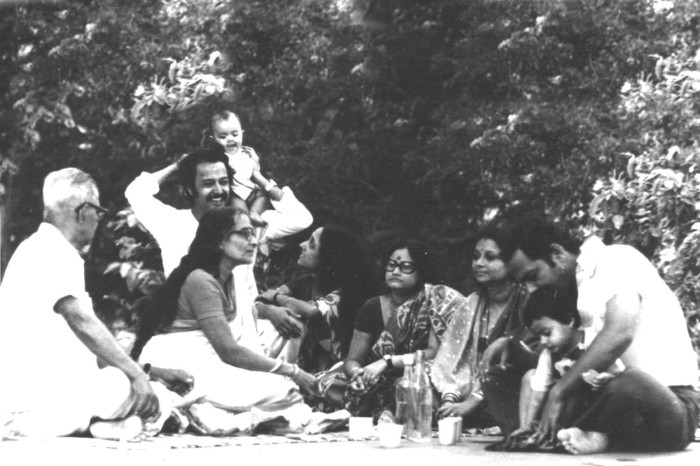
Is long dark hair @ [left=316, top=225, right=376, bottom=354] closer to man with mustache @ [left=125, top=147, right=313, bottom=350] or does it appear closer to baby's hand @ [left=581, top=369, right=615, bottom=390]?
man with mustache @ [left=125, top=147, right=313, bottom=350]

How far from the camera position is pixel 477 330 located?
711cm

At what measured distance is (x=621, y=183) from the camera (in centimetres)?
949

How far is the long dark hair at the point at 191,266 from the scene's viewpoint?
266 inches

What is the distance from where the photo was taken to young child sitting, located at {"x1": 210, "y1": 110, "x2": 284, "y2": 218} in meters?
7.96

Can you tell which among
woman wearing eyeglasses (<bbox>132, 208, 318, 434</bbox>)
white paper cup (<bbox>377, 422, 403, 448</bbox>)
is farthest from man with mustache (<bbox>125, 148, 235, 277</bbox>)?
white paper cup (<bbox>377, 422, 403, 448</bbox>)

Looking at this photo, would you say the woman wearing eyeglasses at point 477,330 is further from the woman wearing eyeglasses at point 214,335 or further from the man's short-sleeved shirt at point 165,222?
the man's short-sleeved shirt at point 165,222

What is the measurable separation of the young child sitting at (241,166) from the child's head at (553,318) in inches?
98.4

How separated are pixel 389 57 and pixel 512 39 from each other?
134 centimetres

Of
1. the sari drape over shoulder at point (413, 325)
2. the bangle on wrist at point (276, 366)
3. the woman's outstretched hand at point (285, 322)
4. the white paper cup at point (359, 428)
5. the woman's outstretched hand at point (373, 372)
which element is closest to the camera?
the white paper cup at point (359, 428)

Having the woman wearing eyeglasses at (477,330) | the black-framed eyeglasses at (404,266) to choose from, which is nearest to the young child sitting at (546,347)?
the woman wearing eyeglasses at (477,330)

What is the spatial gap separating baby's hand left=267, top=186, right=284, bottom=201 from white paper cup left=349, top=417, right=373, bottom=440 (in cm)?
195

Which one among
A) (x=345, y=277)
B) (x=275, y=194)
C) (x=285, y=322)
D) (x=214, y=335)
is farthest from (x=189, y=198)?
(x=214, y=335)

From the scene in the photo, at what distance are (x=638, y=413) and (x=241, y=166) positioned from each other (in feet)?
10.3

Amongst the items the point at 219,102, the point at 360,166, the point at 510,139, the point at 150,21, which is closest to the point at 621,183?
the point at 510,139
